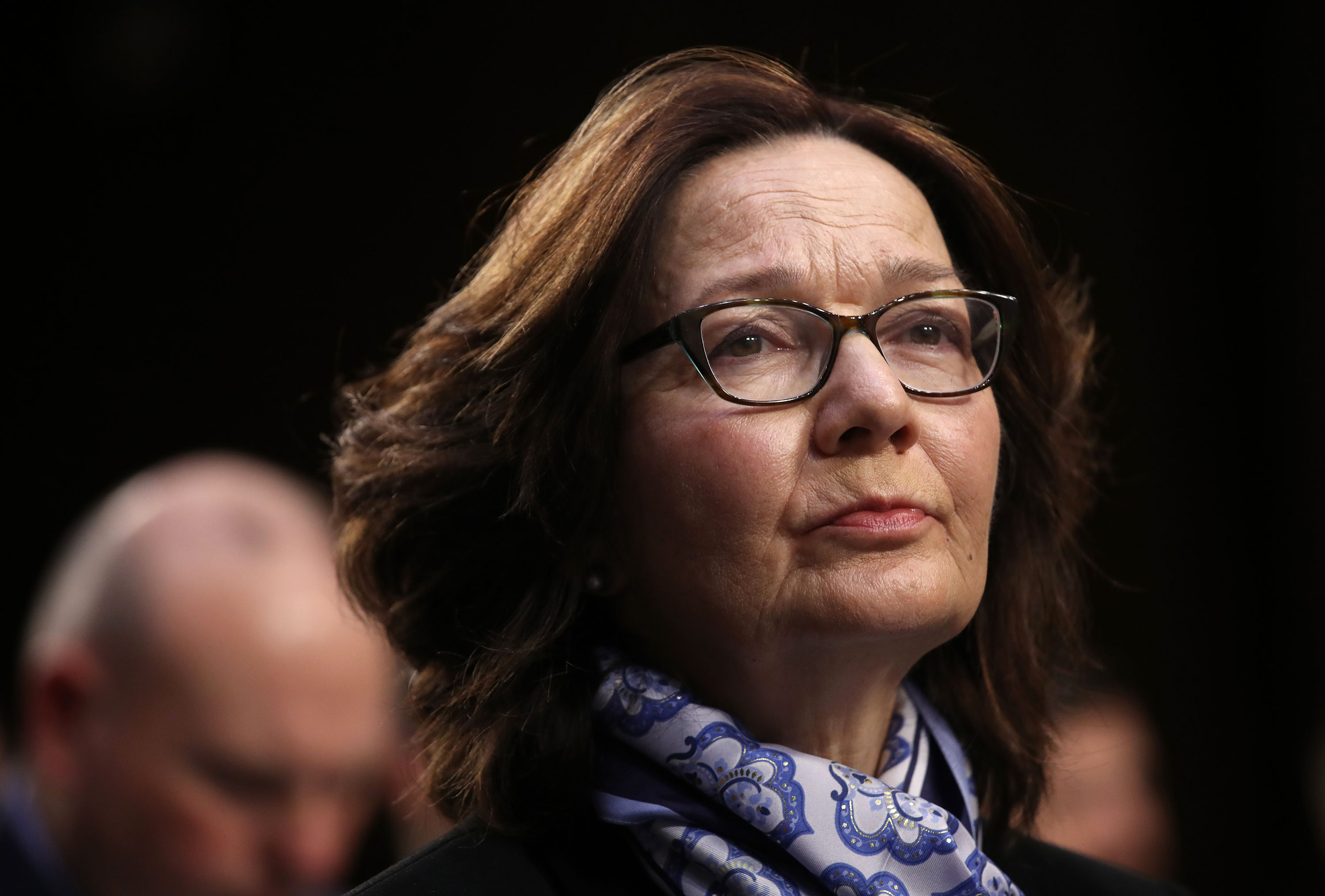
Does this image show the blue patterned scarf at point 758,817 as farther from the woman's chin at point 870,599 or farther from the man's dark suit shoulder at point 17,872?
the man's dark suit shoulder at point 17,872

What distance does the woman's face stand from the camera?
1.40m

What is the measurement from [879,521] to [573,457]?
1.23ft

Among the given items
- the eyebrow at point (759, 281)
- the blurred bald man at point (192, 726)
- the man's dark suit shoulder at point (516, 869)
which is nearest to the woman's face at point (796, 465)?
the eyebrow at point (759, 281)

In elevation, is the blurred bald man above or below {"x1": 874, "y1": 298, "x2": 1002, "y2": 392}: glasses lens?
below

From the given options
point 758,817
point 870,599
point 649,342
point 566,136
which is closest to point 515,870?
point 758,817

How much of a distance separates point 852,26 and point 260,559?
2316mm

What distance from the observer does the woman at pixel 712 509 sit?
4.62 ft

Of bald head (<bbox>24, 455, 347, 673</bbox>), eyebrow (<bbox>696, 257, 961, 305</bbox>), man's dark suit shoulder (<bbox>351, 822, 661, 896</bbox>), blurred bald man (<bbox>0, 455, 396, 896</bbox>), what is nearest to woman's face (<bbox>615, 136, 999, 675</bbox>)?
eyebrow (<bbox>696, 257, 961, 305</bbox>)

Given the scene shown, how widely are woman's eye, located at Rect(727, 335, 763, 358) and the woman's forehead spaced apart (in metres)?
0.06

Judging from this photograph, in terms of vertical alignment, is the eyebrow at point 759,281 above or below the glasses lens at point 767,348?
above

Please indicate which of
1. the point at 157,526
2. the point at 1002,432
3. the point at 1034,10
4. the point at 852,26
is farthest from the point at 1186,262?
the point at 157,526

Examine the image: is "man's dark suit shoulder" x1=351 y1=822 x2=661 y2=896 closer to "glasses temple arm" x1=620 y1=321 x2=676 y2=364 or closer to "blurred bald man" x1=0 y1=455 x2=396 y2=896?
"glasses temple arm" x1=620 y1=321 x2=676 y2=364

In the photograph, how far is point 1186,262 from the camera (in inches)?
164

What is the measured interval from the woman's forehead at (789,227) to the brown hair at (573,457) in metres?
0.04
